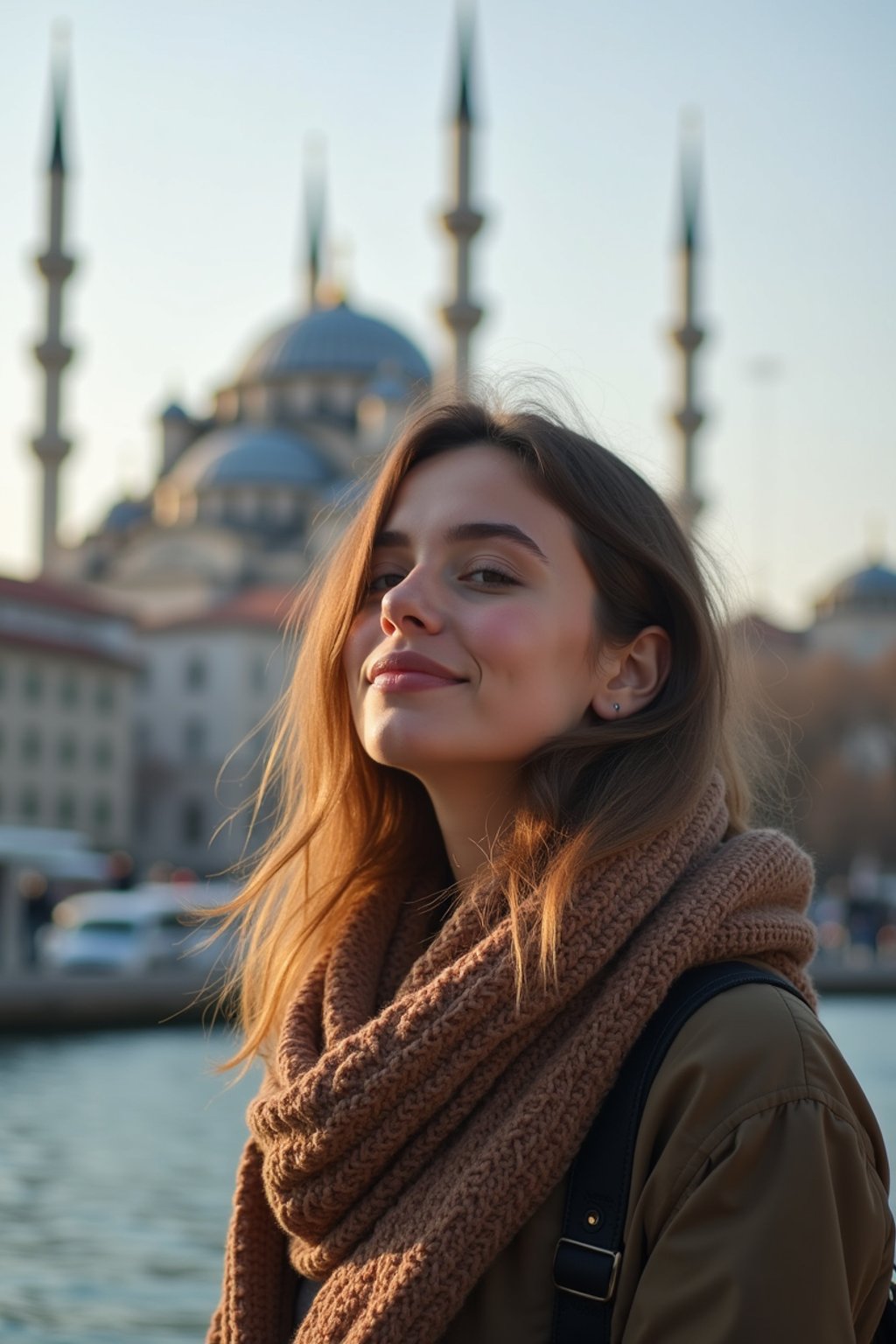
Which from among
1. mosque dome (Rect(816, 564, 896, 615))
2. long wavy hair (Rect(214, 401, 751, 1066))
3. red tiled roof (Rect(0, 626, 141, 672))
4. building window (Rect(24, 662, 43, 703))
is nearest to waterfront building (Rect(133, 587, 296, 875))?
red tiled roof (Rect(0, 626, 141, 672))

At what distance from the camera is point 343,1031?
1.88 meters

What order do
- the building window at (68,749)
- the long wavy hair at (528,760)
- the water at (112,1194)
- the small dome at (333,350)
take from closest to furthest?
the long wavy hair at (528,760)
the water at (112,1194)
the building window at (68,749)
the small dome at (333,350)

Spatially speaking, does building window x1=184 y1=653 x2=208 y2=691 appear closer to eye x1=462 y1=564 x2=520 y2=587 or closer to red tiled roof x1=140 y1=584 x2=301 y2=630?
red tiled roof x1=140 y1=584 x2=301 y2=630

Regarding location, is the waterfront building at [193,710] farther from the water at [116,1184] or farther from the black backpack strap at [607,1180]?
the black backpack strap at [607,1180]

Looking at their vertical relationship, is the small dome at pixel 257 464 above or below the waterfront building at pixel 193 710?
above

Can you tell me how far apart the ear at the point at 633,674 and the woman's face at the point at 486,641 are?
17 mm

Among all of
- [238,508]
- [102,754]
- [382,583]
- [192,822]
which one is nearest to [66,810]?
[102,754]

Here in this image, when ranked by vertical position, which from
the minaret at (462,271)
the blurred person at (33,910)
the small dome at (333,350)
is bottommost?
the blurred person at (33,910)

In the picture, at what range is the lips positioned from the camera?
1.89 m

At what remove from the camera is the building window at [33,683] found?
1735 inches

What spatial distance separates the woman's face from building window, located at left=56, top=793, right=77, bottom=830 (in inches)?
1763

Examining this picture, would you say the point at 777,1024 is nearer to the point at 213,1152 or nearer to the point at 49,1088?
the point at 213,1152

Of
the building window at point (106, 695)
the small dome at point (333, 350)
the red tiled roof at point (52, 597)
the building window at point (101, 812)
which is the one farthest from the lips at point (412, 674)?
the small dome at point (333, 350)

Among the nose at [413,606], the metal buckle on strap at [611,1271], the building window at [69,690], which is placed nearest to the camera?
the metal buckle on strap at [611,1271]
